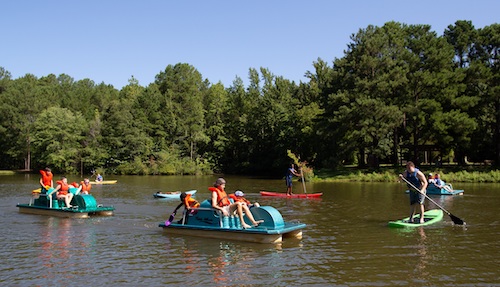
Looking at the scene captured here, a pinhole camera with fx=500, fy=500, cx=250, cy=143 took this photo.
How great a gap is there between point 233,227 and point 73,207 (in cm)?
875

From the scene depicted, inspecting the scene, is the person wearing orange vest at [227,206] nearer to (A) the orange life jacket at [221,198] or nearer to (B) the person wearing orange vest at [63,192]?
(A) the orange life jacket at [221,198]

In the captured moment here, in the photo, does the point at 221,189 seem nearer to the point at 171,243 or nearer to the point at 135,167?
the point at 171,243

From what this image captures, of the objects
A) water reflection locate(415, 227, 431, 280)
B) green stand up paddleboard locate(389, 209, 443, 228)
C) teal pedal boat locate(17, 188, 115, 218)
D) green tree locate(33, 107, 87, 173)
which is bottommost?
water reflection locate(415, 227, 431, 280)

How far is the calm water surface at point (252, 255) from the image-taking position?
34.3 feet

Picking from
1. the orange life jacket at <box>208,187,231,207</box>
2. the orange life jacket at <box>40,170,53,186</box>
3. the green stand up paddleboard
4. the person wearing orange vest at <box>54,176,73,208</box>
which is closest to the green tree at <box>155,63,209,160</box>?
the orange life jacket at <box>40,170,53,186</box>

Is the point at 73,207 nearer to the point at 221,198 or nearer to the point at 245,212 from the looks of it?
the point at 221,198

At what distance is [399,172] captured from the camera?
47.4m

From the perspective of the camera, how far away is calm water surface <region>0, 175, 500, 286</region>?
1045cm

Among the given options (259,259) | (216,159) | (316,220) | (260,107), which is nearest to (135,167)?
(216,159)

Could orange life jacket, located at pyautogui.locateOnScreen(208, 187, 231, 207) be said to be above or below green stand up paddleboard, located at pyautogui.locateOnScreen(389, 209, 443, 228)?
above

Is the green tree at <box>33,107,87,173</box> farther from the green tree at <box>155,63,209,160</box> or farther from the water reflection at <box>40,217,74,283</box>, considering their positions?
the water reflection at <box>40,217,74,283</box>

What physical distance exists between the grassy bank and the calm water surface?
23778 millimetres

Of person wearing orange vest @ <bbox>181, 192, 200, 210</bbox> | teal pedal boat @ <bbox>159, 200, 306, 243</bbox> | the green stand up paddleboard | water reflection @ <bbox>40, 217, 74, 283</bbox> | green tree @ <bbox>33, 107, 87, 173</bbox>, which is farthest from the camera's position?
green tree @ <bbox>33, 107, 87, 173</bbox>

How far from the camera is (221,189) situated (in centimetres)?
1510
